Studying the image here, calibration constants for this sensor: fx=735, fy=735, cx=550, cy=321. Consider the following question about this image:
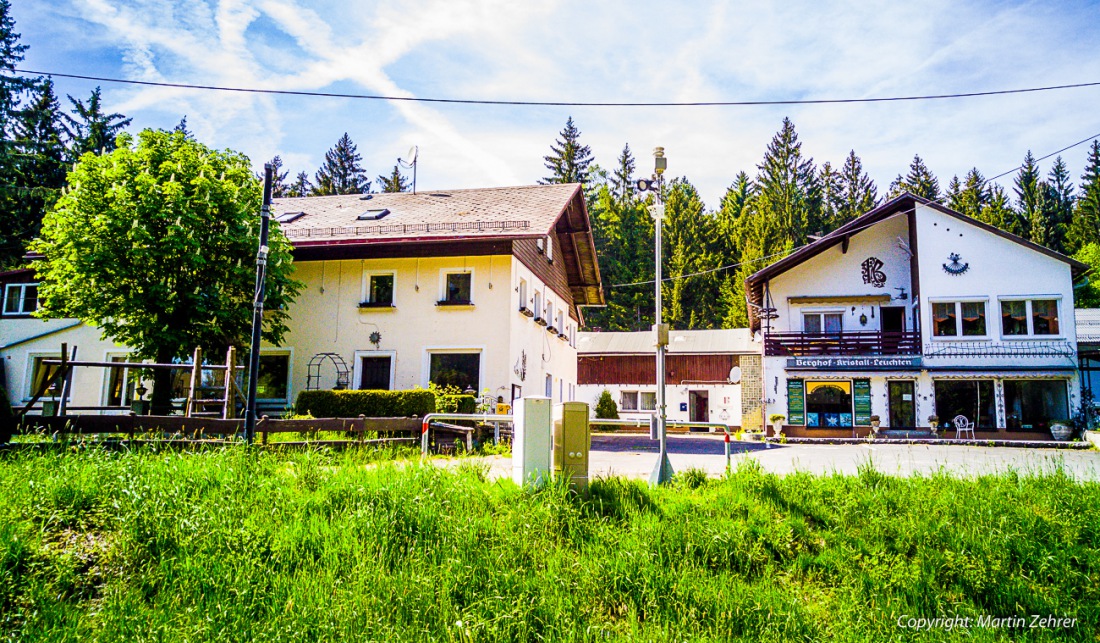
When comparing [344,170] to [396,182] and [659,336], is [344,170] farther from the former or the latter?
[659,336]

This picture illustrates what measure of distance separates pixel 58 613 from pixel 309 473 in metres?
2.81

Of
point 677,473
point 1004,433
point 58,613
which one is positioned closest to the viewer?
point 58,613

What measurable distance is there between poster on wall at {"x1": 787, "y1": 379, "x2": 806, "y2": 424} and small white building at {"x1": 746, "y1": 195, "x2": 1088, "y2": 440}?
39 mm

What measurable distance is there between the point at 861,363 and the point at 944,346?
9.79 feet

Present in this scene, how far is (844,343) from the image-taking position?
88.8 ft

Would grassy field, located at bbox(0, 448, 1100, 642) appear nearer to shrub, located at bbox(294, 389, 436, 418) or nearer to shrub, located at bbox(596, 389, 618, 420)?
shrub, located at bbox(294, 389, 436, 418)

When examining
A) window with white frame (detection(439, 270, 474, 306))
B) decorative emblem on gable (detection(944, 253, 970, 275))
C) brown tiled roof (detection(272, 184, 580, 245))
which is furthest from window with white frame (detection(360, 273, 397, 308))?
decorative emblem on gable (detection(944, 253, 970, 275))

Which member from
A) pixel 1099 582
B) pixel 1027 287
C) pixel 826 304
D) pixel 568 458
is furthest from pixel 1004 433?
pixel 568 458

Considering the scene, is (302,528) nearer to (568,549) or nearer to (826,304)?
(568,549)

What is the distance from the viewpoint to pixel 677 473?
9.33 m

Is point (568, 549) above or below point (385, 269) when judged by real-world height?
below

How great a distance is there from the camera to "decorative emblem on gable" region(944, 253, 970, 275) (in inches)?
1049

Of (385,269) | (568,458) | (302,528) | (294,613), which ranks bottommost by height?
(294,613)

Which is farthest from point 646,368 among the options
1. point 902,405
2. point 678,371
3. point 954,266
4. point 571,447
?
point 571,447
